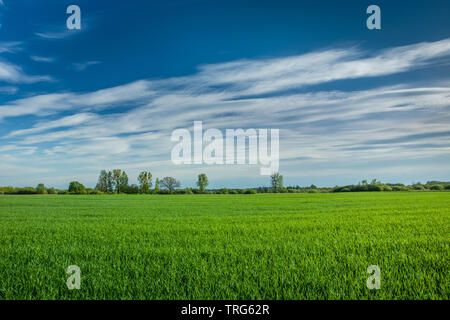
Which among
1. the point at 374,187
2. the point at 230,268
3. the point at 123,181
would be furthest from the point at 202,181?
the point at 230,268

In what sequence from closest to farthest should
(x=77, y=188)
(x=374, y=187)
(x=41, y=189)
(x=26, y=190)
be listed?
1. (x=26, y=190)
2. (x=41, y=189)
3. (x=374, y=187)
4. (x=77, y=188)

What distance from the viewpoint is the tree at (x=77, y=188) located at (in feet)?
218

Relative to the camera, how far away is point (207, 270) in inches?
171

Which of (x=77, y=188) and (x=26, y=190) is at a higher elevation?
(x=77, y=188)

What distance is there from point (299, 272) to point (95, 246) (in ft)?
16.4

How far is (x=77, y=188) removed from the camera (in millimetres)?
66500

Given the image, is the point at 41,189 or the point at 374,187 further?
the point at 374,187

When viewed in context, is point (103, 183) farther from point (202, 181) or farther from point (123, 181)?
point (202, 181)

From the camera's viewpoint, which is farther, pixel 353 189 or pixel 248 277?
pixel 353 189

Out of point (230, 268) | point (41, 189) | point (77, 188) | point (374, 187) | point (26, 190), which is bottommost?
point (26, 190)

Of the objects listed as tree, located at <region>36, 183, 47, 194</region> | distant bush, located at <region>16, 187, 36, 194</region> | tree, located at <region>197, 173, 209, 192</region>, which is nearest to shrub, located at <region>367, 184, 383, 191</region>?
tree, located at <region>197, 173, 209, 192</region>
